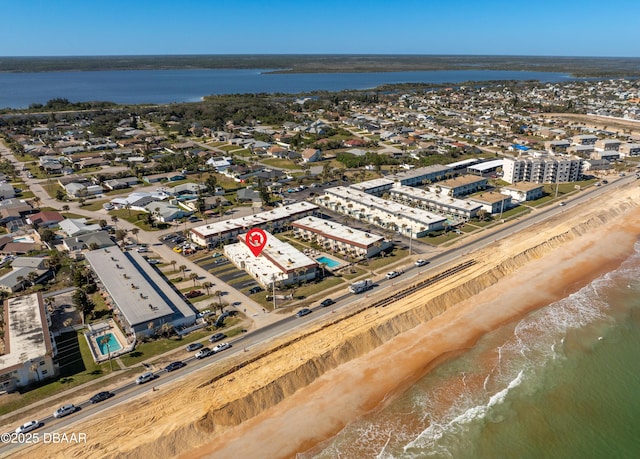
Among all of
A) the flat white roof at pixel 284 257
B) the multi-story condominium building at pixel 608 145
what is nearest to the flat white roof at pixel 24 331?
the flat white roof at pixel 284 257

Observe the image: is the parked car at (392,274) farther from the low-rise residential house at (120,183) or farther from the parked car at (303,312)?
→ the low-rise residential house at (120,183)

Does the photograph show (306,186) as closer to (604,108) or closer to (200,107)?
(200,107)

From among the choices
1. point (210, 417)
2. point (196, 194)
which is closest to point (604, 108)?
point (196, 194)

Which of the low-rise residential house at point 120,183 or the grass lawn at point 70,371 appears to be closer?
the grass lawn at point 70,371

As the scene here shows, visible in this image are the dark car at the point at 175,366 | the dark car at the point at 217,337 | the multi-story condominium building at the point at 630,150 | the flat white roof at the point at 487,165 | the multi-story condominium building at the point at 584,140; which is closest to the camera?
the dark car at the point at 175,366

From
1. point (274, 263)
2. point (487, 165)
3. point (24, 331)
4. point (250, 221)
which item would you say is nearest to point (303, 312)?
point (274, 263)

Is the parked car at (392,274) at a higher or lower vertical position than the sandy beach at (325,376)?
higher
